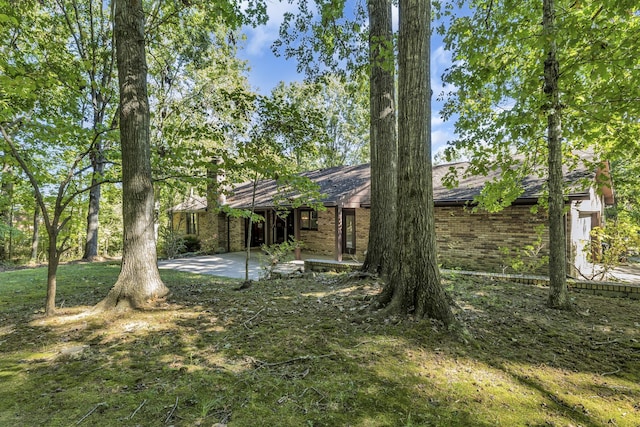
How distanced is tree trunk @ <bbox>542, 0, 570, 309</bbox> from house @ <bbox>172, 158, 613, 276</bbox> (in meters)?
0.51

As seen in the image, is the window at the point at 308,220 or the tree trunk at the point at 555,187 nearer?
the tree trunk at the point at 555,187

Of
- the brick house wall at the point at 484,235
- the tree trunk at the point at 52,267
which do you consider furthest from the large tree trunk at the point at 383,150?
the tree trunk at the point at 52,267

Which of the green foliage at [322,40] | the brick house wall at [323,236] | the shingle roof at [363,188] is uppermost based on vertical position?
the green foliage at [322,40]

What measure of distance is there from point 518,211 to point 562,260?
5329mm

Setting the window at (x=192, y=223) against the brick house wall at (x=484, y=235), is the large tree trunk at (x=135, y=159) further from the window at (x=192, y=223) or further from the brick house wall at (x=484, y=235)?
the window at (x=192, y=223)

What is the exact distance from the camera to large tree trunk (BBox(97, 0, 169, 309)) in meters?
4.59

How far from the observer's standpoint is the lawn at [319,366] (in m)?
2.18

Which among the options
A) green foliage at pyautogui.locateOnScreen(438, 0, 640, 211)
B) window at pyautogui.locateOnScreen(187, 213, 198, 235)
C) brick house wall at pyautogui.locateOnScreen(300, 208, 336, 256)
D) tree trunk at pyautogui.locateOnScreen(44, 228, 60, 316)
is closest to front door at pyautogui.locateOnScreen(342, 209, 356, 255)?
brick house wall at pyautogui.locateOnScreen(300, 208, 336, 256)

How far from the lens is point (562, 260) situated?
15.0 ft

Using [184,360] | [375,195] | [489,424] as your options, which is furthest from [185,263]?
[489,424]

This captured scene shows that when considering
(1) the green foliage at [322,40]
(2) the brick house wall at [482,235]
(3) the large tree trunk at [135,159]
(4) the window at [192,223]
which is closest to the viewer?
(3) the large tree trunk at [135,159]

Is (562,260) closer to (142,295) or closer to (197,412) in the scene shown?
(197,412)

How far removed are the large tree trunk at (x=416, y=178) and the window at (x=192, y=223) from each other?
60.3ft

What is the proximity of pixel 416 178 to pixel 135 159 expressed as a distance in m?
4.09
